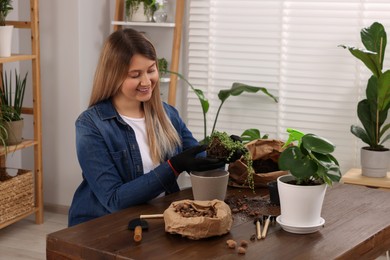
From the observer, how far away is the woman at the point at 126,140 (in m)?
2.74

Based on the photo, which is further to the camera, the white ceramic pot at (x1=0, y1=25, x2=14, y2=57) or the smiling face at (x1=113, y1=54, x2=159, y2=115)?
the white ceramic pot at (x1=0, y1=25, x2=14, y2=57)

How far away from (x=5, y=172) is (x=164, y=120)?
77.7 inches

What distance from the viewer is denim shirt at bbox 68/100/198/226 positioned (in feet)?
8.93

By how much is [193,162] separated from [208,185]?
4.3 inches

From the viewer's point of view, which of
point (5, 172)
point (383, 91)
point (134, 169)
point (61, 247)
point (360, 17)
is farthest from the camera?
point (5, 172)

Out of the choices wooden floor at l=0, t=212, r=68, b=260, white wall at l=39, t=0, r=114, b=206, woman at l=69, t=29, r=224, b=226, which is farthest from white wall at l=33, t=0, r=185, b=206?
woman at l=69, t=29, r=224, b=226

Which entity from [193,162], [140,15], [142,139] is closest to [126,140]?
[142,139]

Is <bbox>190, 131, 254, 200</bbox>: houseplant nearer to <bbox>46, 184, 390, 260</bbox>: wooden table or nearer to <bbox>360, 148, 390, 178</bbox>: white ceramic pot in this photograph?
<bbox>46, 184, 390, 260</bbox>: wooden table

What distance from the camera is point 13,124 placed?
4.64 m

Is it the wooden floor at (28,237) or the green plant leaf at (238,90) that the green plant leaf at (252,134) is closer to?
the green plant leaf at (238,90)

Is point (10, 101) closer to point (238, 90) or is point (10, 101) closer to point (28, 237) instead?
point (28, 237)

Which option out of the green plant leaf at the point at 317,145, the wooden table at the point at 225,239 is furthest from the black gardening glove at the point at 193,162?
the green plant leaf at the point at 317,145

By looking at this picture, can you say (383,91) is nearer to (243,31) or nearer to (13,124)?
(243,31)

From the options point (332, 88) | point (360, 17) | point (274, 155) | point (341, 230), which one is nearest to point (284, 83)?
point (332, 88)
